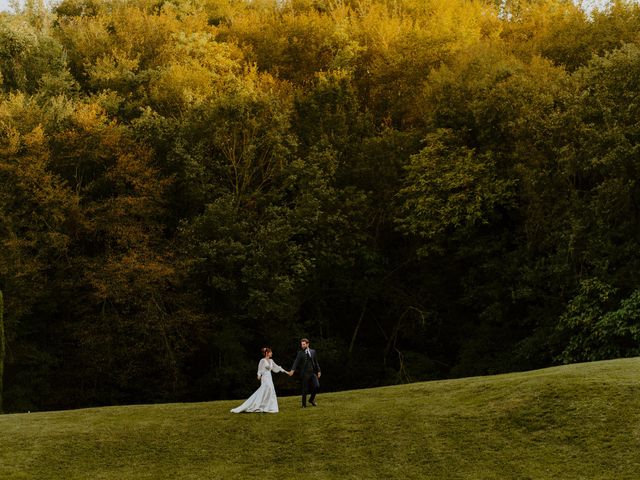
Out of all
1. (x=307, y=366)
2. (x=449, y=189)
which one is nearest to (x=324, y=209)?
Answer: (x=449, y=189)

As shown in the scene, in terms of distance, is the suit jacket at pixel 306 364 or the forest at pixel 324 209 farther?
the forest at pixel 324 209

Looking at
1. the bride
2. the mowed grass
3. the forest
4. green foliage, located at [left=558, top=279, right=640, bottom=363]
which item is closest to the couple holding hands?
the bride

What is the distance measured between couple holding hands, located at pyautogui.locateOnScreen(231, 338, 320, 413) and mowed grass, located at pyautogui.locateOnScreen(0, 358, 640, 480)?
1.77 feet

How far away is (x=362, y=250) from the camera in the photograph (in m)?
52.5

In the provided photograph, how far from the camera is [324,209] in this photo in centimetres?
5225

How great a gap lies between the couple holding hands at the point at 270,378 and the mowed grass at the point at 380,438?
0.54 metres

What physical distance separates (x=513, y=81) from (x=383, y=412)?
28.2 metres

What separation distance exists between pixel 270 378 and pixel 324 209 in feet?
87.4

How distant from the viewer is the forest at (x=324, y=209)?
44.2 m

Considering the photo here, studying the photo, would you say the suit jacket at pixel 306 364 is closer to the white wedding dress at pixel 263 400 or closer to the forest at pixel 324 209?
the white wedding dress at pixel 263 400

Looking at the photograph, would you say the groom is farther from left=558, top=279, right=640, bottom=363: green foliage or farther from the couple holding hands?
left=558, top=279, right=640, bottom=363: green foliage

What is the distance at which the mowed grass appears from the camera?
66.4 feet

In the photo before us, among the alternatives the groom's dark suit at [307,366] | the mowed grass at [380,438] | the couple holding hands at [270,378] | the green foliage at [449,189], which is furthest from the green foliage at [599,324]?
the groom's dark suit at [307,366]

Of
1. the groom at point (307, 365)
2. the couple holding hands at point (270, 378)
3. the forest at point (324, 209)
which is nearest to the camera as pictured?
the groom at point (307, 365)
